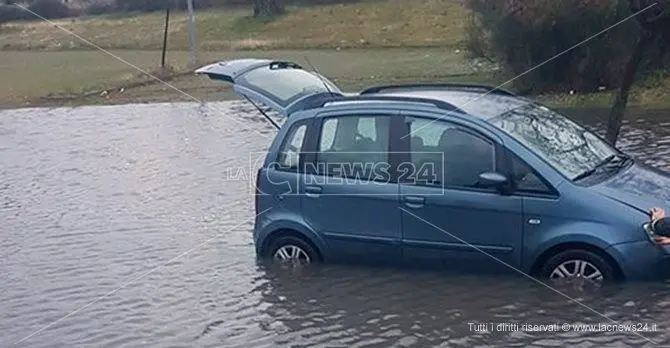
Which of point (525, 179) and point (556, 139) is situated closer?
point (525, 179)

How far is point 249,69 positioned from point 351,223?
2.37 m

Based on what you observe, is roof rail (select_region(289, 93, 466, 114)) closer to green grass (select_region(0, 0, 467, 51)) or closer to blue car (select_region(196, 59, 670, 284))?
blue car (select_region(196, 59, 670, 284))

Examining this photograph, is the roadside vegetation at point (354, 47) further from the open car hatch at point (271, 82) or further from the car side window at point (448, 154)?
the car side window at point (448, 154)

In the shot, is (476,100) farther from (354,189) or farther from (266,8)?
(266,8)

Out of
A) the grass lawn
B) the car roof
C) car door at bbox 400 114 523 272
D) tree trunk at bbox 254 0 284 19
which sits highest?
tree trunk at bbox 254 0 284 19

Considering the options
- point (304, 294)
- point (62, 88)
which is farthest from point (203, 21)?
point (304, 294)

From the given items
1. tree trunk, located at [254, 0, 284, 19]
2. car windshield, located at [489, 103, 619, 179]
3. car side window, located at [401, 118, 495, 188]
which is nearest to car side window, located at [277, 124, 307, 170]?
car side window, located at [401, 118, 495, 188]

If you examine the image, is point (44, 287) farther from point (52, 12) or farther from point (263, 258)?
point (52, 12)

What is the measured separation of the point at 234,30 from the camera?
5747 cm

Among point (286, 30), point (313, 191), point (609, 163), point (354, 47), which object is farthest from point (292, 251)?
point (286, 30)

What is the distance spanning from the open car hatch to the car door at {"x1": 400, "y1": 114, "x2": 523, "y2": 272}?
1.68 m

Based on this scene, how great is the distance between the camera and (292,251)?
9984 millimetres

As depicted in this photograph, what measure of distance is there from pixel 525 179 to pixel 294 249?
2430 mm

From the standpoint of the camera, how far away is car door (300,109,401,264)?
9.34 metres
